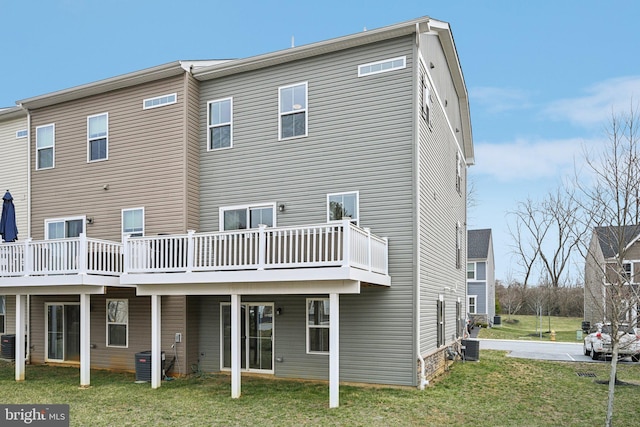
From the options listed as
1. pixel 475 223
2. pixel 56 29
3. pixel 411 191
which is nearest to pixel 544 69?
pixel 475 223

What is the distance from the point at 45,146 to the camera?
54.0 feet

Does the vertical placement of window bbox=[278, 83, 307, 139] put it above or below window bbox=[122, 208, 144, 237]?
above

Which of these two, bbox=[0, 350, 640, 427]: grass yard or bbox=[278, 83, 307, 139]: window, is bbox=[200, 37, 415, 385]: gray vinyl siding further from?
bbox=[0, 350, 640, 427]: grass yard

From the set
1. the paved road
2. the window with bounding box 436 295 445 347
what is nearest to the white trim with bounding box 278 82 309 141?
the window with bounding box 436 295 445 347

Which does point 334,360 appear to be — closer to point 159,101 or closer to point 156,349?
point 156,349

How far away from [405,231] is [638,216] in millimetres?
4741

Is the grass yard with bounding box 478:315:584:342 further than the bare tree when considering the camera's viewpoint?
Yes

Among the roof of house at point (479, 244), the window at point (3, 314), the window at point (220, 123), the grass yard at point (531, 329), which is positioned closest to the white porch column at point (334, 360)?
the window at point (220, 123)

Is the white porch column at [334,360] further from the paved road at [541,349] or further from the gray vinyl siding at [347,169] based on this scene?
the paved road at [541,349]

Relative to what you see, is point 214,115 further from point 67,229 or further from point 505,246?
point 505,246

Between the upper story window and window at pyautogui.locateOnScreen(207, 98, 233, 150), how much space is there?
3.42 m

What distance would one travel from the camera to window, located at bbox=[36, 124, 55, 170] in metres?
16.3

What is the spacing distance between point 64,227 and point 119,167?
284 cm

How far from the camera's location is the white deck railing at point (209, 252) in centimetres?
1052
